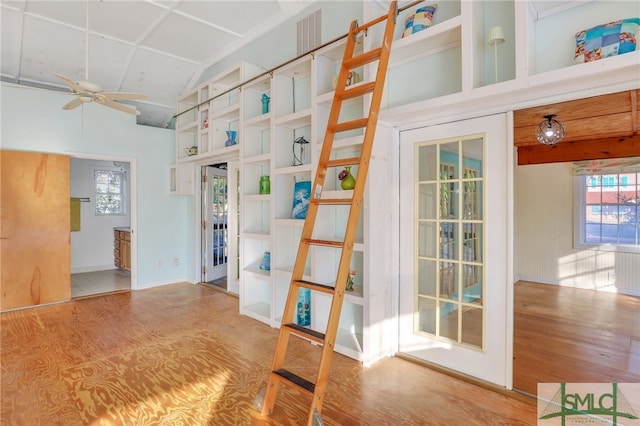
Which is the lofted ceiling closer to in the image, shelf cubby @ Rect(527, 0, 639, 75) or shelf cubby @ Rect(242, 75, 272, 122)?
shelf cubby @ Rect(242, 75, 272, 122)

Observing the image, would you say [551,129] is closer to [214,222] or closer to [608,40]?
[608,40]

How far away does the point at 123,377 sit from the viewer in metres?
2.66

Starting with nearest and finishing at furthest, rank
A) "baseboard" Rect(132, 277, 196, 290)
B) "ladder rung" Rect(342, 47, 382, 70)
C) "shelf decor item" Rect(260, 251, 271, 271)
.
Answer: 1. "ladder rung" Rect(342, 47, 382, 70)
2. "shelf decor item" Rect(260, 251, 271, 271)
3. "baseboard" Rect(132, 277, 196, 290)

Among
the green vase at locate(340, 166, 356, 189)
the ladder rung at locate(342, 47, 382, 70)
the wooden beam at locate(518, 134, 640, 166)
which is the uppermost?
the ladder rung at locate(342, 47, 382, 70)

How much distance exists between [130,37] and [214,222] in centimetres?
303

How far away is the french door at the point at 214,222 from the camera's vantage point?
19.2 feet

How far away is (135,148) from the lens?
5.57 m

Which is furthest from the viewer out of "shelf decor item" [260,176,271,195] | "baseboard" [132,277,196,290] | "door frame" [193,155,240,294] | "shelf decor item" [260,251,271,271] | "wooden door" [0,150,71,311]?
"baseboard" [132,277,196,290]

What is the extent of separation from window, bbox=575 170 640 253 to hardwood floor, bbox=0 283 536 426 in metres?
5.24

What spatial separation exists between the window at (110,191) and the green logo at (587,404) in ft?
27.2

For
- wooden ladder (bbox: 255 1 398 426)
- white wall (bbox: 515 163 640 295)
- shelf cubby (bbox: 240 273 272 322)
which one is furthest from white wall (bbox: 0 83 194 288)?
white wall (bbox: 515 163 640 295)

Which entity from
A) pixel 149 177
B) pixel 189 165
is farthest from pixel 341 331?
pixel 149 177

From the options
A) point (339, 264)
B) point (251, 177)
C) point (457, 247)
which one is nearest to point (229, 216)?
point (251, 177)

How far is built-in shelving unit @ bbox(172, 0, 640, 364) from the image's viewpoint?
7.06 ft
